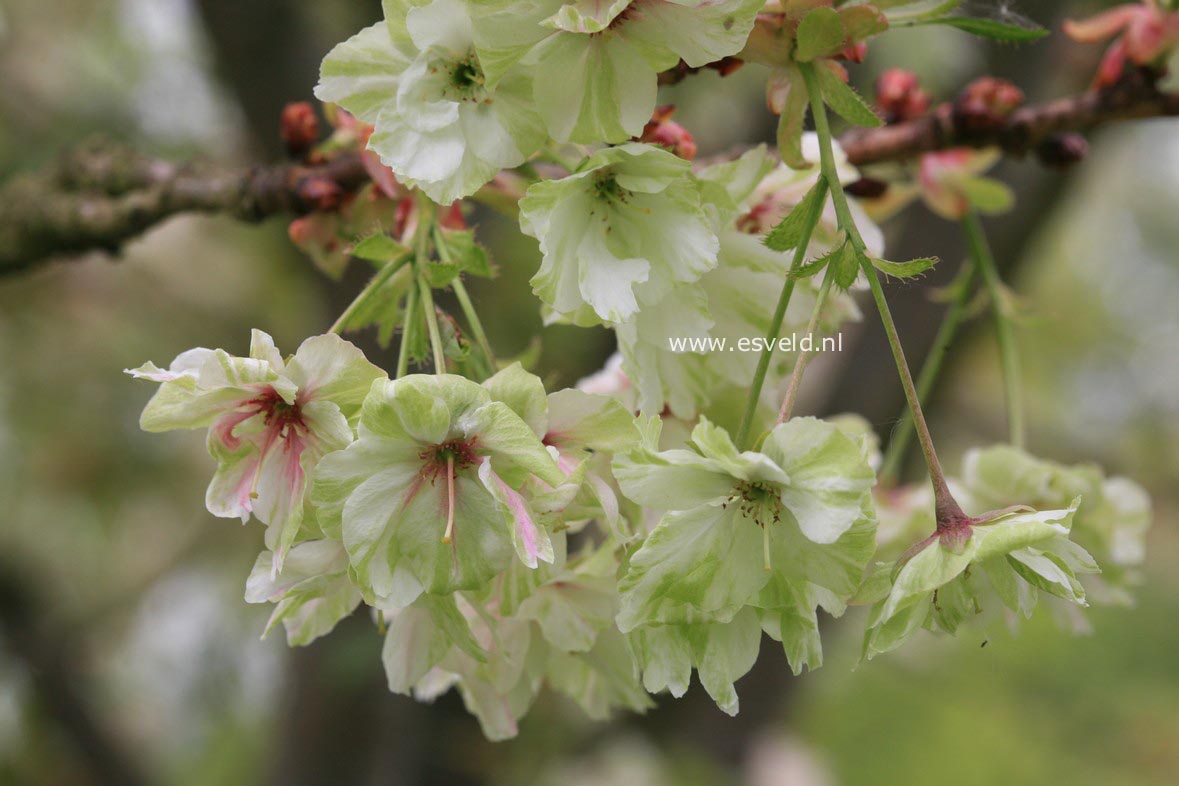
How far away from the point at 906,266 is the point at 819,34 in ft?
0.49

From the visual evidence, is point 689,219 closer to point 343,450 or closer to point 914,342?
point 343,450

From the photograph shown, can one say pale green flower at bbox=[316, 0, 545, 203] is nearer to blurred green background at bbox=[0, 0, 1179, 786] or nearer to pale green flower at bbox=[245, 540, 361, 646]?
pale green flower at bbox=[245, 540, 361, 646]

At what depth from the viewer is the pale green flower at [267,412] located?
1.55ft

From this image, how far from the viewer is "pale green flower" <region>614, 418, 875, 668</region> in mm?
438

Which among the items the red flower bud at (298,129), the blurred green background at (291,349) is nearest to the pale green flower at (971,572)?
the red flower bud at (298,129)

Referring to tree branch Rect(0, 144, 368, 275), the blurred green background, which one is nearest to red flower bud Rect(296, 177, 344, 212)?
tree branch Rect(0, 144, 368, 275)

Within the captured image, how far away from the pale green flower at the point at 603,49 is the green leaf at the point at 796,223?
0.08 meters

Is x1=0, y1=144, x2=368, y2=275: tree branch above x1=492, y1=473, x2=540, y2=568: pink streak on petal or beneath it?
beneath

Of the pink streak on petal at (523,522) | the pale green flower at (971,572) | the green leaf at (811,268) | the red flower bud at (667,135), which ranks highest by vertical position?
the green leaf at (811,268)

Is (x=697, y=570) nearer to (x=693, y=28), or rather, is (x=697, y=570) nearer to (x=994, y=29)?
(x=693, y=28)

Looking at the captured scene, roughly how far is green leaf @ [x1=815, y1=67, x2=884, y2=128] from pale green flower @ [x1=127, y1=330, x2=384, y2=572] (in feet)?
0.93

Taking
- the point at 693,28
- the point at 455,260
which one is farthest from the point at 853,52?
the point at 455,260

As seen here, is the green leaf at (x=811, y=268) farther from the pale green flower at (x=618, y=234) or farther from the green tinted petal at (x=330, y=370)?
the green tinted petal at (x=330, y=370)

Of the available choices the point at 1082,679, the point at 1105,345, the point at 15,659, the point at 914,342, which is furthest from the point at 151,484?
the point at 1082,679
